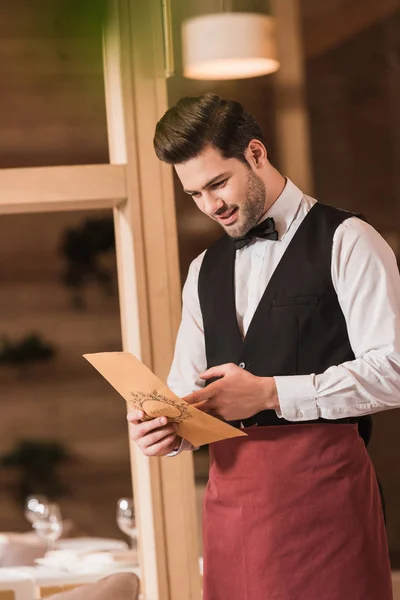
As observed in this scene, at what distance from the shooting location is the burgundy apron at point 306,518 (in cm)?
179

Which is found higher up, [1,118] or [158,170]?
[1,118]

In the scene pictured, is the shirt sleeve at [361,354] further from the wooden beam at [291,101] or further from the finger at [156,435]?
the wooden beam at [291,101]

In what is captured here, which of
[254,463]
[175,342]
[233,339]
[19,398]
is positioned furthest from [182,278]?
[19,398]

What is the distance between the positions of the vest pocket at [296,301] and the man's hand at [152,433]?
0.32 metres

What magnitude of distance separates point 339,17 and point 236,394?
1424 mm

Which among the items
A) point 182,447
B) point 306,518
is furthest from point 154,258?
point 306,518

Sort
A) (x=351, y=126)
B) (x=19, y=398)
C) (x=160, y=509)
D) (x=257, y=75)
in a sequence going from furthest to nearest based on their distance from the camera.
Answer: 1. (x=19, y=398)
2. (x=351, y=126)
3. (x=257, y=75)
4. (x=160, y=509)

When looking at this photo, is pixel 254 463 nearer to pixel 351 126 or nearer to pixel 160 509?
pixel 160 509

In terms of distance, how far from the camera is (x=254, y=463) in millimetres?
1829

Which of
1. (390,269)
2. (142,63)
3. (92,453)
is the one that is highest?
(142,63)

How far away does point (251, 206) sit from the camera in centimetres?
191

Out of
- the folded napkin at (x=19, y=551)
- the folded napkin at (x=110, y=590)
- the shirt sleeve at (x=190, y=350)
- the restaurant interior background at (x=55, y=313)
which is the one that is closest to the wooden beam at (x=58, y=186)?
the shirt sleeve at (x=190, y=350)

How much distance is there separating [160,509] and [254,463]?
20.4 inches

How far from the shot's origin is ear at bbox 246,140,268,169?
6.25ft
